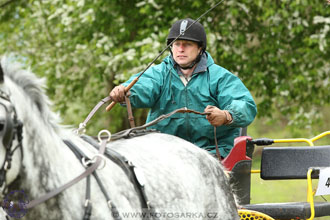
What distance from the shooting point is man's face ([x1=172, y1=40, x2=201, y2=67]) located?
462 cm

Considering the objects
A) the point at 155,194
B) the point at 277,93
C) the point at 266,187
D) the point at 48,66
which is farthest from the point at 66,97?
the point at 155,194

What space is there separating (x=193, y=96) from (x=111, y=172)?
1.77 metres

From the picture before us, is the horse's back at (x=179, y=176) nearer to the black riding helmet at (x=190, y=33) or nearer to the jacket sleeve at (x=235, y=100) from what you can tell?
the jacket sleeve at (x=235, y=100)

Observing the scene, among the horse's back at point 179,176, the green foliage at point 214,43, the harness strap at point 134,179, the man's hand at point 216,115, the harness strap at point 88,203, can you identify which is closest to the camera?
the harness strap at point 88,203

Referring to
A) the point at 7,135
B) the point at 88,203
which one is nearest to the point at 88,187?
the point at 88,203

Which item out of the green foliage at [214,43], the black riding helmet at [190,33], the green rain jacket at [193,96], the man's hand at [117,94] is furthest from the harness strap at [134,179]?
the green foliage at [214,43]

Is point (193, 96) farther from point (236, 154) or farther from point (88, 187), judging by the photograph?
point (88, 187)

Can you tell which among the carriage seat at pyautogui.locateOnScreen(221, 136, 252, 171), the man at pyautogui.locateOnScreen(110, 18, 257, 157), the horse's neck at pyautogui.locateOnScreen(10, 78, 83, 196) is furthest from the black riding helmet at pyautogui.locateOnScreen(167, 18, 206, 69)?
the horse's neck at pyautogui.locateOnScreen(10, 78, 83, 196)

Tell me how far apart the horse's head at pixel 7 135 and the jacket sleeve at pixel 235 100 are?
201cm

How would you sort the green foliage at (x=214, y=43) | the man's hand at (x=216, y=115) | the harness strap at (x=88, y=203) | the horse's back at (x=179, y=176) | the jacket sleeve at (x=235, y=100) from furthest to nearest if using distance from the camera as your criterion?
the green foliage at (x=214, y=43), the jacket sleeve at (x=235, y=100), the man's hand at (x=216, y=115), the horse's back at (x=179, y=176), the harness strap at (x=88, y=203)

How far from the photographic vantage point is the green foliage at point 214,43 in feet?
30.1

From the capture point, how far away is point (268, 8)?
9242 millimetres

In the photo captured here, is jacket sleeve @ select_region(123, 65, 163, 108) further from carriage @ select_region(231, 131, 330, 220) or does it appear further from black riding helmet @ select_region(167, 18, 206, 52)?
carriage @ select_region(231, 131, 330, 220)

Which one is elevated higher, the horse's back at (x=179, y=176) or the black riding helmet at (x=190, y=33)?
the black riding helmet at (x=190, y=33)
